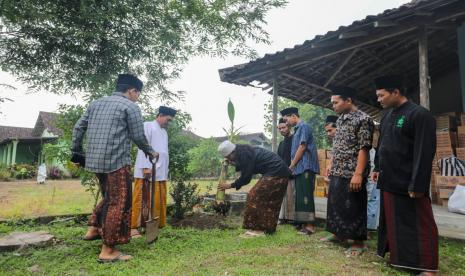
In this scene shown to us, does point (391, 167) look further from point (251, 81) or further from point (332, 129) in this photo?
point (251, 81)

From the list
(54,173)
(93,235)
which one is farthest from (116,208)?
(54,173)

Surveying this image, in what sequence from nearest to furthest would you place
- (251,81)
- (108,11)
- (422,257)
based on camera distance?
(422,257) → (108,11) → (251,81)

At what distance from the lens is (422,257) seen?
271 cm

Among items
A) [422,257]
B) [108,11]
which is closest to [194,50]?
[108,11]

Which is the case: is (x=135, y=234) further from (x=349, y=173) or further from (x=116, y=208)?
(x=349, y=173)

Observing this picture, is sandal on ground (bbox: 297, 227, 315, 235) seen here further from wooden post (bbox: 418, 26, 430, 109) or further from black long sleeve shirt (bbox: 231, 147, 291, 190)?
wooden post (bbox: 418, 26, 430, 109)

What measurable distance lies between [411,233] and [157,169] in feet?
10.6

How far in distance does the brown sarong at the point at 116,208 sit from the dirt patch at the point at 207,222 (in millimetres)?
1796

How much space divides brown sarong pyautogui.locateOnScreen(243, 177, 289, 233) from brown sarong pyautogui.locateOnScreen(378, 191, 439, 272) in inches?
60.4

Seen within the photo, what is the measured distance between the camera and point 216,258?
10.8 feet

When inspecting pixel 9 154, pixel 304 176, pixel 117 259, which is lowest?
pixel 117 259

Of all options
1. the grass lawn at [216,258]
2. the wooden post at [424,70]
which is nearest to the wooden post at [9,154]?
the grass lawn at [216,258]

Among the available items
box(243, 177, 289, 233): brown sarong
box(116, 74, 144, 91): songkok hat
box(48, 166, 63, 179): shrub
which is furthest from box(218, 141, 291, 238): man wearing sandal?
box(48, 166, 63, 179): shrub

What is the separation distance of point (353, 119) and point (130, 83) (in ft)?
8.36
